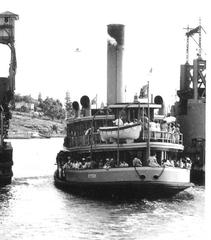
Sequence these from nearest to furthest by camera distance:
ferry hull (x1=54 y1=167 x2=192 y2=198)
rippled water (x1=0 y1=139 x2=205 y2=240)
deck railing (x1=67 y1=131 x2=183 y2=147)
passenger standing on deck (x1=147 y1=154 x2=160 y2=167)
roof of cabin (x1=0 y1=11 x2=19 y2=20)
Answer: rippled water (x1=0 y1=139 x2=205 y2=240) → ferry hull (x1=54 y1=167 x2=192 y2=198) → passenger standing on deck (x1=147 y1=154 x2=160 y2=167) → deck railing (x1=67 y1=131 x2=183 y2=147) → roof of cabin (x1=0 y1=11 x2=19 y2=20)

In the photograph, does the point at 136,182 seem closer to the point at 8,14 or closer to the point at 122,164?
the point at 122,164

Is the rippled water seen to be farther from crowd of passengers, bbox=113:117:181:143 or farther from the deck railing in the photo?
crowd of passengers, bbox=113:117:181:143

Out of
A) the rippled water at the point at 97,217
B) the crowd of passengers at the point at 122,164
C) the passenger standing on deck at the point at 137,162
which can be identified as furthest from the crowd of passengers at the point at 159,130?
the rippled water at the point at 97,217

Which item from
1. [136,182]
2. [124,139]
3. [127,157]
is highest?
[124,139]

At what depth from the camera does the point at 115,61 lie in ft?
103

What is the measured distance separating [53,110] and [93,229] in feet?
344

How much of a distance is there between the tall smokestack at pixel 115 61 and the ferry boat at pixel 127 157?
2.70 metres

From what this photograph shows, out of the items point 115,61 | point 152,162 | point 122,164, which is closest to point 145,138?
point 152,162

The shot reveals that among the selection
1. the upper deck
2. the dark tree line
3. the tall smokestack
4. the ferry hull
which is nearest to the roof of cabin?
the tall smokestack

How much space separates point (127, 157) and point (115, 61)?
7.75 meters

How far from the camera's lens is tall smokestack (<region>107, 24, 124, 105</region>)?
1219 inches

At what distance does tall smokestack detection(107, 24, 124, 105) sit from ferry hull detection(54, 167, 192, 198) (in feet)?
21.5

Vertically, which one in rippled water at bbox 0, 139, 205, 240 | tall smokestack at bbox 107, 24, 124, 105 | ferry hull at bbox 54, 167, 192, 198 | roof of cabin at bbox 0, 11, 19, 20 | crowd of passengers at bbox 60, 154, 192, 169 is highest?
roof of cabin at bbox 0, 11, 19, 20

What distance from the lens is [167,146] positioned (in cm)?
2483
